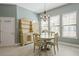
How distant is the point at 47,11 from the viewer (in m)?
2.86

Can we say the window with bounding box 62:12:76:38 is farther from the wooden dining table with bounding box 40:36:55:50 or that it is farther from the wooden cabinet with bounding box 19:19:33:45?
the wooden cabinet with bounding box 19:19:33:45

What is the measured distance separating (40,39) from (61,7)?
102 cm

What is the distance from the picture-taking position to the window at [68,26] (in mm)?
2846

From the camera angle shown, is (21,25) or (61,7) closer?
(61,7)

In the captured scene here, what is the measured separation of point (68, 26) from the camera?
2.86 m

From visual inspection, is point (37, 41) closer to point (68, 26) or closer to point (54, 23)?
point (54, 23)

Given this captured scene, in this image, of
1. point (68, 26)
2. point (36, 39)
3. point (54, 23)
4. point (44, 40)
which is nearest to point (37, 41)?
point (36, 39)

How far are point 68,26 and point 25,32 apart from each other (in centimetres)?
120

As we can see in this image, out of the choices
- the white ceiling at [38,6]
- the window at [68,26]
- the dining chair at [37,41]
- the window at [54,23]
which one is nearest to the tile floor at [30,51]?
the dining chair at [37,41]

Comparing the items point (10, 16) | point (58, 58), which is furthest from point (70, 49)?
point (10, 16)

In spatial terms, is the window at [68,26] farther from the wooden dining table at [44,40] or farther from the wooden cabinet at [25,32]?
the wooden cabinet at [25,32]

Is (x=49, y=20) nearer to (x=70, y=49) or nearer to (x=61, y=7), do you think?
(x=61, y=7)

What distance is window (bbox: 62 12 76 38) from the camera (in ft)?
9.34

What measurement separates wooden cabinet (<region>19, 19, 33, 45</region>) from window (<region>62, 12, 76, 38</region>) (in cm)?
91
